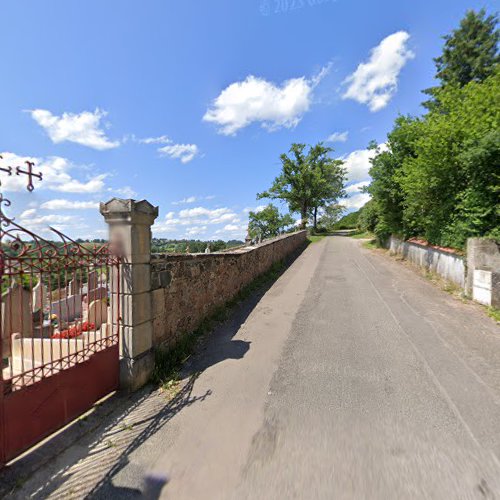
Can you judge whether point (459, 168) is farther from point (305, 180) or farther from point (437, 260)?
point (305, 180)

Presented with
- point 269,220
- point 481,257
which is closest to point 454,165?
point 481,257

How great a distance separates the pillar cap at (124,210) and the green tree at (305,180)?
122ft

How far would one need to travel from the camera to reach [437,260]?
10.6 m

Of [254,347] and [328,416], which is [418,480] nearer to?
[328,416]

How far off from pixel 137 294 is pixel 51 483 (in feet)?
6.54

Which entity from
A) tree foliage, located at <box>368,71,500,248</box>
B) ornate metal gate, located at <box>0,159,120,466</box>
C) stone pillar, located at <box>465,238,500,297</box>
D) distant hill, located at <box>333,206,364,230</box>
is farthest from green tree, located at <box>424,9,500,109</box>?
distant hill, located at <box>333,206,364,230</box>

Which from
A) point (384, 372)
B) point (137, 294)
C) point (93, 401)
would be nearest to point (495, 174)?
point (384, 372)

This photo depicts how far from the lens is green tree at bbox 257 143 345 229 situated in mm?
39812

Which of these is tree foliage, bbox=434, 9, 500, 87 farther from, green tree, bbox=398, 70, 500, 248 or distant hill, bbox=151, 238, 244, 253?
distant hill, bbox=151, 238, 244, 253

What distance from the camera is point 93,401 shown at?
3373 millimetres

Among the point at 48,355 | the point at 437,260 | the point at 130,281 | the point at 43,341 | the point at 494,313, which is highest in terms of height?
the point at 130,281

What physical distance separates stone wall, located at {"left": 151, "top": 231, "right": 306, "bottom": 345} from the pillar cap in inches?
27.5

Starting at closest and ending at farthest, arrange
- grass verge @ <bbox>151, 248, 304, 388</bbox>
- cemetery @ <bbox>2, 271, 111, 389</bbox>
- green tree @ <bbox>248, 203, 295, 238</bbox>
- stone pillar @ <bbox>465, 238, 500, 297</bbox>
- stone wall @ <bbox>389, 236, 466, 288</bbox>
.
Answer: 1. cemetery @ <bbox>2, 271, 111, 389</bbox>
2. grass verge @ <bbox>151, 248, 304, 388</bbox>
3. stone pillar @ <bbox>465, 238, 500, 297</bbox>
4. stone wall @ <bbox>389, 236, 466, 288</bbox>
5. green tree @ <bbox>248, 203, 295, 238</bbox>

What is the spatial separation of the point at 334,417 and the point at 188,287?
3.26m
